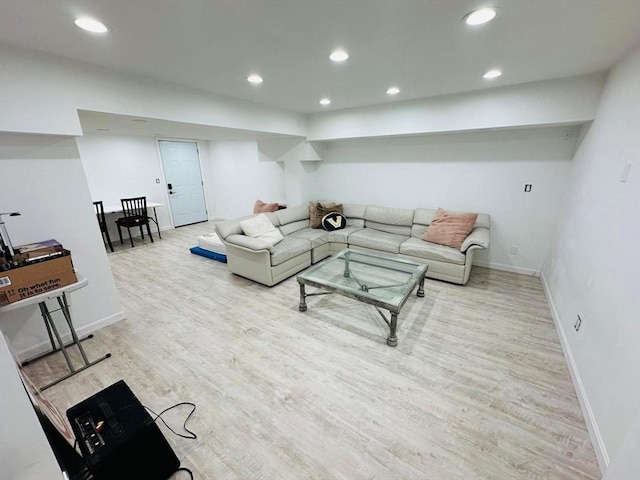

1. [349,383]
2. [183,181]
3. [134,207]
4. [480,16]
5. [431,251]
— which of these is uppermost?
[480,16]

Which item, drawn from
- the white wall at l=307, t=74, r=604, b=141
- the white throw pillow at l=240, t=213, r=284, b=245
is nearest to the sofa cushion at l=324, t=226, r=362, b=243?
the white throw pillow at l=240, t=213, r=284, b=245

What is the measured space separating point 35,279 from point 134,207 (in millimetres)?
3915

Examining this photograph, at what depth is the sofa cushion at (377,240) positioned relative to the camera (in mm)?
3783

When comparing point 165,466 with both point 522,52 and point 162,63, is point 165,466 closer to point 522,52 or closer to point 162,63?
point 162,63

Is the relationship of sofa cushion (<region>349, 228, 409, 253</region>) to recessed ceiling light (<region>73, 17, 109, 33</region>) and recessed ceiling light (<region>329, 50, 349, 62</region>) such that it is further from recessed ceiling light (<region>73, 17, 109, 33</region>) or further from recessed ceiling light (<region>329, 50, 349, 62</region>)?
recessed ceiling light (<region>73, 17, 109, 33</region>)

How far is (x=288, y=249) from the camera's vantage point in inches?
139

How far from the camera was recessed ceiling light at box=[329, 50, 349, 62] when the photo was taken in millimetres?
2006

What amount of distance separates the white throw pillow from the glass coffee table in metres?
0.92

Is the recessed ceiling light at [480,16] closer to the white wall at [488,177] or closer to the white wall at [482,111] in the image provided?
the white wall at [482,111]

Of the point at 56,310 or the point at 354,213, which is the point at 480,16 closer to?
the point at 354,213

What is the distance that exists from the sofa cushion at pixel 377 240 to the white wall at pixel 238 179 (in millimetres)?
2800

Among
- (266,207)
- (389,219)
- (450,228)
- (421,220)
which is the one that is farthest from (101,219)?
(450,228)

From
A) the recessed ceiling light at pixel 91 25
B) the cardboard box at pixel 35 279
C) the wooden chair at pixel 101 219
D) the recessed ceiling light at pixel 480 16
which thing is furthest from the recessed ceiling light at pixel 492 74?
the wooden chair at pixel 101 219

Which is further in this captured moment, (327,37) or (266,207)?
(266,207)
